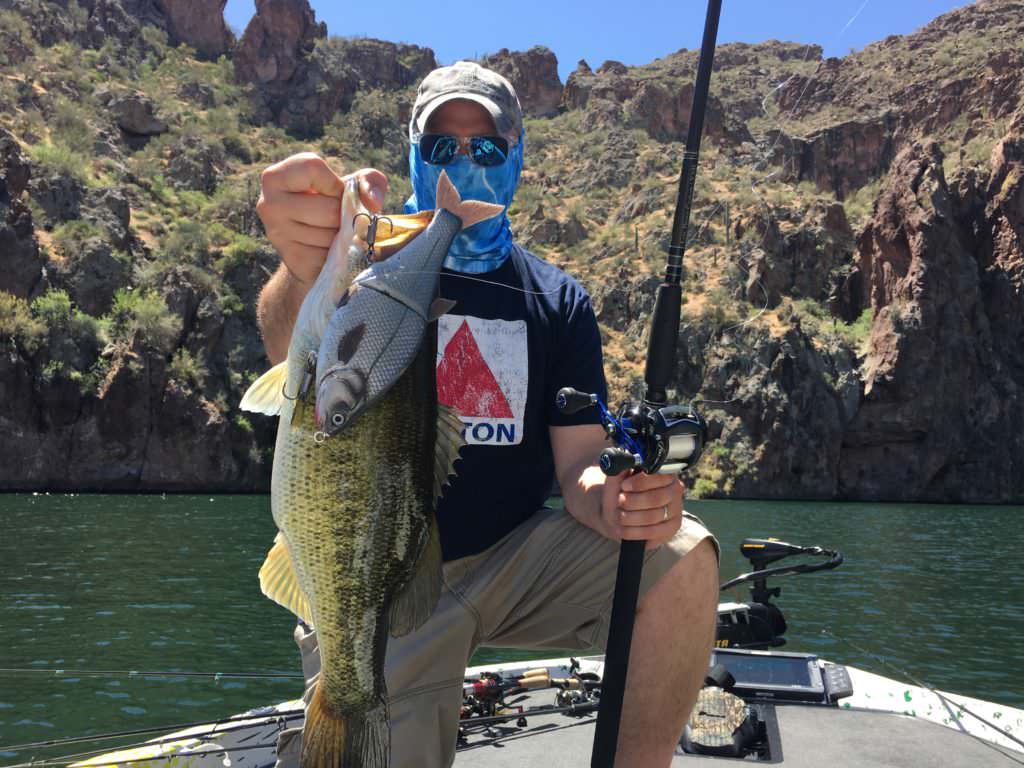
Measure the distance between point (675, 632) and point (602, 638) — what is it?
1.03 ft

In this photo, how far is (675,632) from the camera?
108 inches

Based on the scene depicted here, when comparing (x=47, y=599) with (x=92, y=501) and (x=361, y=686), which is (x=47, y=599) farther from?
(x=92, y=501)

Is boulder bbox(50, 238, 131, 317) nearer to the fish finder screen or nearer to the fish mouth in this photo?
the fish finder screen

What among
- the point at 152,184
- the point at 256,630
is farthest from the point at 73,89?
the point at 256,630

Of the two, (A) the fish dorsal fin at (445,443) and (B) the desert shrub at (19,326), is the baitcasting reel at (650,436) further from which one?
(B) the desert shrub at (19,326)

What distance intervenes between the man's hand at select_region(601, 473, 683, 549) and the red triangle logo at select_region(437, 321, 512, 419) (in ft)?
2.35

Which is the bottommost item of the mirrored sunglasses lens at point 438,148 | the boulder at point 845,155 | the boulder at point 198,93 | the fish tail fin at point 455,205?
the fish tail fin at point 455,205

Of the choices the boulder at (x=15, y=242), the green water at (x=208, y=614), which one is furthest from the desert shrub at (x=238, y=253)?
the green water at (x=208, y=614)

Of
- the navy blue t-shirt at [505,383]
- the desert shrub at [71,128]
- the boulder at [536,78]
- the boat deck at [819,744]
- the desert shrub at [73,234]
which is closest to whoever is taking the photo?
the navy blue t-shirt at [505,383]

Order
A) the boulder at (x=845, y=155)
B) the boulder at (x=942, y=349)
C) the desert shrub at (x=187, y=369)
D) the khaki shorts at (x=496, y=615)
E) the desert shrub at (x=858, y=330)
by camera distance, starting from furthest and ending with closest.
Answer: the boulder at (x=845, y=155) → the desert shrub at (x=858, y=330) → the boulder at (x=942, y=349) → the desert shrub at (x=187, y=369) → the khaki shorts at (x=496, y=615)

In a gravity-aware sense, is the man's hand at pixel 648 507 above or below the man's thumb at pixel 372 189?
Result: below

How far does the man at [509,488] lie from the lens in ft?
8.80

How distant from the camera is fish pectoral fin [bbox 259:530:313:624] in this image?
2332mm

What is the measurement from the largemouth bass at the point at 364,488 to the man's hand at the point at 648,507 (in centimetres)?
53
